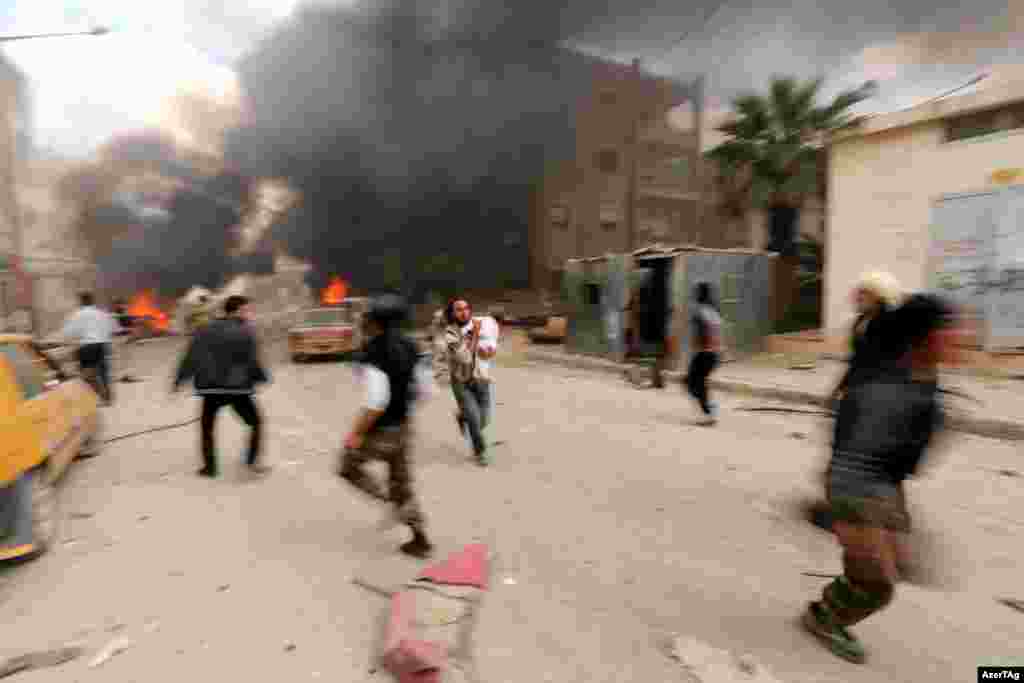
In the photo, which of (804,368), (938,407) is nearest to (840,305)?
(804,368)

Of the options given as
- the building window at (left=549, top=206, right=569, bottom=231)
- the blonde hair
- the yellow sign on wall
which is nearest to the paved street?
the blonde hair

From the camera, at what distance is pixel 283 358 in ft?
49.7

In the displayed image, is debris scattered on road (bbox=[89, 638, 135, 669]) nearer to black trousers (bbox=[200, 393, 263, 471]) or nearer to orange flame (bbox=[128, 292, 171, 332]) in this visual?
black trousers (bbox=[200, 393, 263, 471])

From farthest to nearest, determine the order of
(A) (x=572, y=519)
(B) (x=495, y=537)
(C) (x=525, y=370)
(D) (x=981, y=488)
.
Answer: (C) (x=525, y=370), (D) (x=981, y=488), (A) (x=572, y=519), (B) (x=495, y=537)

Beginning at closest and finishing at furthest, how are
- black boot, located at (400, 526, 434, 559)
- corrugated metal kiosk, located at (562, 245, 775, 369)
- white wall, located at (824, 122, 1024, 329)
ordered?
black boot, located at (400, 526, 434, 559) < white wall, located at (824, 122, 1024, 329) < corrugated metal kiosk, located at (562, 245, 775, 369)

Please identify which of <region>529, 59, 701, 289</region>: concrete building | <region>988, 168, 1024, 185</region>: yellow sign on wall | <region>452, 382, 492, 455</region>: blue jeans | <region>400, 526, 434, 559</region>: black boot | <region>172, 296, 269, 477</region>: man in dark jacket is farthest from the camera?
<region>529, 59, 701, 289</region>: concrete building

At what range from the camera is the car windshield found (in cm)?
1405

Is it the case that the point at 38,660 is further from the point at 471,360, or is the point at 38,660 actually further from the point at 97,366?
the point at 97,366

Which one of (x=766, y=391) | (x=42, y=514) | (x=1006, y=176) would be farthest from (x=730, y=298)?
(x=42, y=514)

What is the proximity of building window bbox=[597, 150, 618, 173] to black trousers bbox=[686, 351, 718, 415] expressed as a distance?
25.3 meters

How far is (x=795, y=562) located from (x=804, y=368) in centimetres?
781

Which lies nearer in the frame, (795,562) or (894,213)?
(795,562)

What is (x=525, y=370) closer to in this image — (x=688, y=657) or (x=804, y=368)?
(x=804, y=368)

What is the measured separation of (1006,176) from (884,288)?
8515 millimetres
